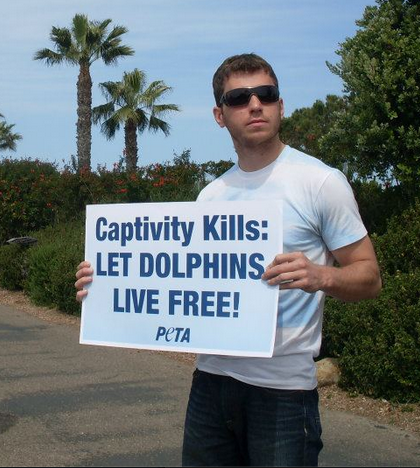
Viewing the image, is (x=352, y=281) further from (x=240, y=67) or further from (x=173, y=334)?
(x=240, y=67)

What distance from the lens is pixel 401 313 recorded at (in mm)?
6848

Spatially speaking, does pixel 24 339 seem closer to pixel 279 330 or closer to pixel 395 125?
pixel 395 125

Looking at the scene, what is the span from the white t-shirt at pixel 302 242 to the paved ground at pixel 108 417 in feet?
8.27

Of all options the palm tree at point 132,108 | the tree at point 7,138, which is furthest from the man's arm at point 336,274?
the tree at point 7,138

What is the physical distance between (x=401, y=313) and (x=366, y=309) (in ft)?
1.19

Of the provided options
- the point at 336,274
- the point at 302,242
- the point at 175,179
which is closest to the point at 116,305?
the point at 302,242

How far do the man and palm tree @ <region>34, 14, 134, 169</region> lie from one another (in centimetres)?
2895

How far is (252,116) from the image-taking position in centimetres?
290

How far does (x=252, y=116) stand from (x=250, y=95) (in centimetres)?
7

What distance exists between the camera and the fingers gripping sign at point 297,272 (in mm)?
2604

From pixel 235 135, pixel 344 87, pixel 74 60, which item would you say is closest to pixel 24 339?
pixel 344 87

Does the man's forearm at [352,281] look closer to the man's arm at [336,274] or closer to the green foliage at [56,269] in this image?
the man's arm at [336,274]

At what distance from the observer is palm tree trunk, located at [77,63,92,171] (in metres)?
32.0

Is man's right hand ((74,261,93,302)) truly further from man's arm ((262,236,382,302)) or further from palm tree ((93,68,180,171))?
palm tree ((93,68,180,171))
